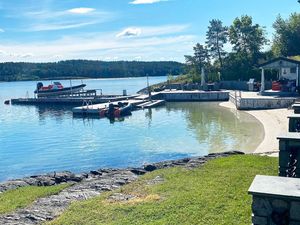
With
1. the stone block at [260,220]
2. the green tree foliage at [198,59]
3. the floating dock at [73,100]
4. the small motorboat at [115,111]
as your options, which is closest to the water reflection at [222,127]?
the small motorboat at [115,111]

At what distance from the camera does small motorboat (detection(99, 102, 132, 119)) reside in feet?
117

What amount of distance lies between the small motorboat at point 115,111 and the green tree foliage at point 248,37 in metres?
22.3

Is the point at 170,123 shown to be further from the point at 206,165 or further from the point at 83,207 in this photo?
the point at 83,207

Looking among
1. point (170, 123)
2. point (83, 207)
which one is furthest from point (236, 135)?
point (83, 207)

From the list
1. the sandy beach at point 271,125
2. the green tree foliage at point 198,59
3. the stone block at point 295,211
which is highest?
the green tree foliage at point 198,59

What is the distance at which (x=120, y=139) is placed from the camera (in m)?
24.4

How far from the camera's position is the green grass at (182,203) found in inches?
268

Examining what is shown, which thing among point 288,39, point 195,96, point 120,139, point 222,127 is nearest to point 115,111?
point 120,139

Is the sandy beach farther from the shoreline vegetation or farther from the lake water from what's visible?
the shoreline vegetation

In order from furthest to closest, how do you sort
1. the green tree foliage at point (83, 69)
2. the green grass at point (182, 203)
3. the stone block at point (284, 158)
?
the green tree foliage at point (83, 69), the green grass at point (182, 203), the stone block at point (284, 158)

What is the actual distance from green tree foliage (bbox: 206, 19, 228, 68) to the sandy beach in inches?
1055

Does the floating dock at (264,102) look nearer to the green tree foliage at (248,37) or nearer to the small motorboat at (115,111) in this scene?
the small motorboat at (115,111)

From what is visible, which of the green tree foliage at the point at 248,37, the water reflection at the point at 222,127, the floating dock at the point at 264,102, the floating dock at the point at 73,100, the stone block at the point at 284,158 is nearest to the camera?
the stone block at the point at 284,158

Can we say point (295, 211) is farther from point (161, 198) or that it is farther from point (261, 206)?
point (161, 198)
